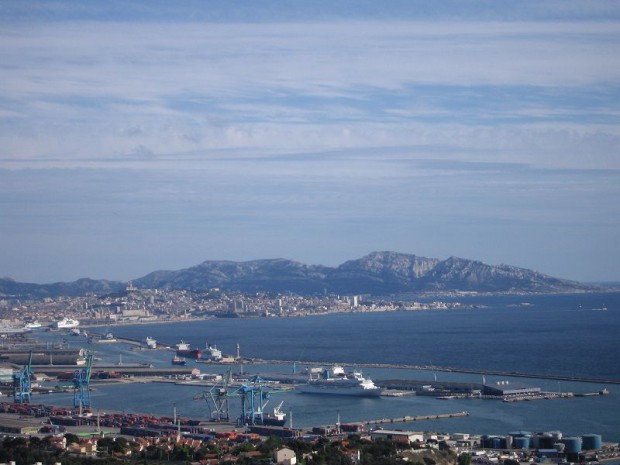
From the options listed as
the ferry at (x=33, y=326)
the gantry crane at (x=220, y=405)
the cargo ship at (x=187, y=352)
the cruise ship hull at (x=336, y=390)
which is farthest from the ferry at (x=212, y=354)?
the ferry at (x=33, y=326)

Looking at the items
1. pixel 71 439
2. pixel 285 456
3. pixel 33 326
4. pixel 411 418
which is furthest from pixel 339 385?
pixel 33 326

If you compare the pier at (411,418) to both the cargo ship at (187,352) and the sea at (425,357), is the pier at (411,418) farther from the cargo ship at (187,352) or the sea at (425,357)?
the cargo ship at (187,352)

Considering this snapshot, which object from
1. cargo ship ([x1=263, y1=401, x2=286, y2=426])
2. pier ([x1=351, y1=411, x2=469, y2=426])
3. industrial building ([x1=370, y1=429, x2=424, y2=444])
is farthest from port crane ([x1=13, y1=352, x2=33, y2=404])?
industrial building ([x1=370, y1=429, x2=424, y2=444])

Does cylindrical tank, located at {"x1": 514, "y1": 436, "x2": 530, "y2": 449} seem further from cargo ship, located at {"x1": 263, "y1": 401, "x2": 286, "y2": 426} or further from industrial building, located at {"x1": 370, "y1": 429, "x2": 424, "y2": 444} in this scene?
cargo ship, located at {"x1": 263, "y1": 401, "x2": 286, "y2": 426}

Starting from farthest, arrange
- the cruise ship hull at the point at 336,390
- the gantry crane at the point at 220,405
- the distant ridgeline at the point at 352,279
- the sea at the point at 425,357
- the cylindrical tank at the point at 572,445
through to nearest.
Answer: the distant ridgeline at the point at 352,279 → the cruise ship hull at the point at 336,390 → the gantry crane at the point at 220,405 → the sea at the point at 425,357 → the cylindrical tank at the point at 572,445

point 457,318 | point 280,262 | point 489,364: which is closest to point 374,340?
point 489,364

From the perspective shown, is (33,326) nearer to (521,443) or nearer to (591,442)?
(521,443)
